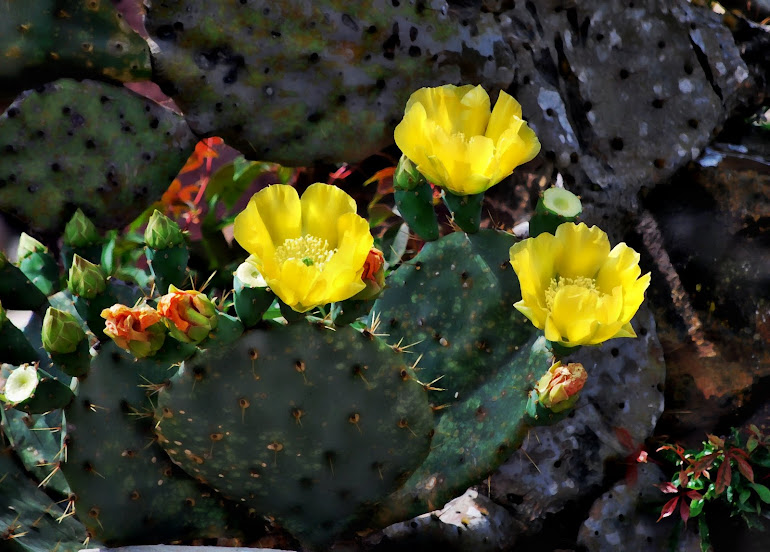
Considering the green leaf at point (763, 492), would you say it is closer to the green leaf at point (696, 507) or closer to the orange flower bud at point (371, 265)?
the green leaf at point (696, 507)

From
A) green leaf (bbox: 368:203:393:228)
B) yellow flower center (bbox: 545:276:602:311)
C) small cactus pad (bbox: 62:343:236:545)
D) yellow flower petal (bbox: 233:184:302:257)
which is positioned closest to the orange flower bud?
yellow flower petal (bbox: 233:184:302:257)

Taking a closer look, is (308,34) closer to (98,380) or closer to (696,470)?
(98,380)

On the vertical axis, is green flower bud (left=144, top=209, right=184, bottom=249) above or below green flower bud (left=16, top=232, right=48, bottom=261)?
above

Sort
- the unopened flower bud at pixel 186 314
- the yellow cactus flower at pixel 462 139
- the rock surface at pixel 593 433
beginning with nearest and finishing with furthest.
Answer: the unopened flower bud at pixel 186 314 → the yellow cactus flower at pixel 462 139 → the rock surface at pixel 593 433

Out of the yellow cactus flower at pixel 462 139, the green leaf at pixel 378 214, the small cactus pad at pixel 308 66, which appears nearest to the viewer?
the yellow cactus flower at pixel 462 139

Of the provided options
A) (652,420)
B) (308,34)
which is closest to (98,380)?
(308,34)

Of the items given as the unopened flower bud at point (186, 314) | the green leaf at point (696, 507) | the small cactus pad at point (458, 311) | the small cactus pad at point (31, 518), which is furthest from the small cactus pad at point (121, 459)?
the green leaf at point (696, 507)

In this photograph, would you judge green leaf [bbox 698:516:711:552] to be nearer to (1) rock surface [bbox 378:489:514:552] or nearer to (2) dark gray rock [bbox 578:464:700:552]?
(2) dark gray rock [bbox 578:464:700:552]
